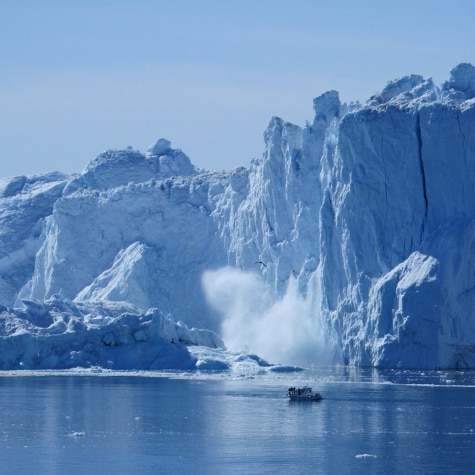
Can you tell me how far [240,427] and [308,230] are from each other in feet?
111

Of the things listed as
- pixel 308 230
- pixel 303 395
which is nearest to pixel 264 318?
pixel 308 230

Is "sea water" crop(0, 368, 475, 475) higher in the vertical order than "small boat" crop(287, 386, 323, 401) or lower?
lower

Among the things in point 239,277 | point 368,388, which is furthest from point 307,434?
point 239,277

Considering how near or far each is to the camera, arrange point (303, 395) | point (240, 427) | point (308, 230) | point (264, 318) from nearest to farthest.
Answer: point (240, 427)
point (303, 395)
point (308, 230)
point (264, 318)

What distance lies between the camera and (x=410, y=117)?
60.6 metres

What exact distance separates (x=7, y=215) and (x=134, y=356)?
1197 inches

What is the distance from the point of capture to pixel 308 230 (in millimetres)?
70000

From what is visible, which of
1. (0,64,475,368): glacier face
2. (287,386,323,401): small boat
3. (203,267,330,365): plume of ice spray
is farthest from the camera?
(203,267,330,365): plume of ice spray

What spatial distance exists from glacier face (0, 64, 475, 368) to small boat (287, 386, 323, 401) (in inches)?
516

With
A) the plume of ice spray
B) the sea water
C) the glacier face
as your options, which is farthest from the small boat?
the plume of ice spray

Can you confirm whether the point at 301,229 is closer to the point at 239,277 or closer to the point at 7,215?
the point at 239,277

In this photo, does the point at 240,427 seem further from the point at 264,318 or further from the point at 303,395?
the point at 264,318

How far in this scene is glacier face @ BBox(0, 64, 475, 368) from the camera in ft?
191

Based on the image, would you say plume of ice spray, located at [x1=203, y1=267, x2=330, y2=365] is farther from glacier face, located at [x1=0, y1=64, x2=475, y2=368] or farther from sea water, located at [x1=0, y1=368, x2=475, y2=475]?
sea water, located at [x1=0, y1=368, x2=475, y2=475]
